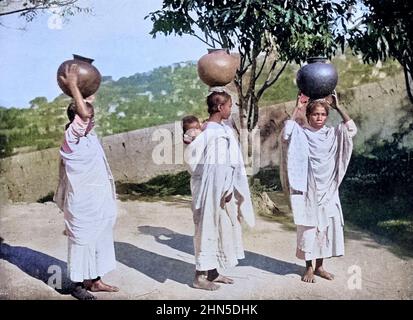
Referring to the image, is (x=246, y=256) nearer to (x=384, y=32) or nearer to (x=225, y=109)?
(x=225, y=109)

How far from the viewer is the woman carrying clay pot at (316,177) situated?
481 cm

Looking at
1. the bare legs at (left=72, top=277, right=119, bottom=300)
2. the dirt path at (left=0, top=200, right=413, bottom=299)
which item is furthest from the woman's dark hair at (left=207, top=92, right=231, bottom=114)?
the bare legs at (left=72, top=277, right=119, bottom=300)

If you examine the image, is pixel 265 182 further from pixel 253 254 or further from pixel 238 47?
pixel 238 47

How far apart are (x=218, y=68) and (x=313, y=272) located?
1651mm

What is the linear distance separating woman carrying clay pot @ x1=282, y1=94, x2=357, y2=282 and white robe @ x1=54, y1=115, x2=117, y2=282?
4.51 ft

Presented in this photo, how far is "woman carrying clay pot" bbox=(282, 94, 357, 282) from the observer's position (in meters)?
4.81

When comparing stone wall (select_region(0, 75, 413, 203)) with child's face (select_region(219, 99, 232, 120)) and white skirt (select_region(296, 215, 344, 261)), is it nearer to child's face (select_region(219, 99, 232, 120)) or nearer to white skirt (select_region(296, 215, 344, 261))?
child's face (select_region(219, 99, 232, 120))

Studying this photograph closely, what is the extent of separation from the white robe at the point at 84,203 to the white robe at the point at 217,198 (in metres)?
0.66

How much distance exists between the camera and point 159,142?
5105 mm

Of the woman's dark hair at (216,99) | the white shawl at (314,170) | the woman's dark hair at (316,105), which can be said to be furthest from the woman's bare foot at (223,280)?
the woman's dark hair at (316,105)

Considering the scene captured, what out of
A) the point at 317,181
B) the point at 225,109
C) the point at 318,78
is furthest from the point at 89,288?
the point at 318,78

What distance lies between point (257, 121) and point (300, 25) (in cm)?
79

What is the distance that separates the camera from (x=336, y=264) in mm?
4918

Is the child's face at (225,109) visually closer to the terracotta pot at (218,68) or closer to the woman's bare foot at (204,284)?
the terracotta pot at (218,68)
